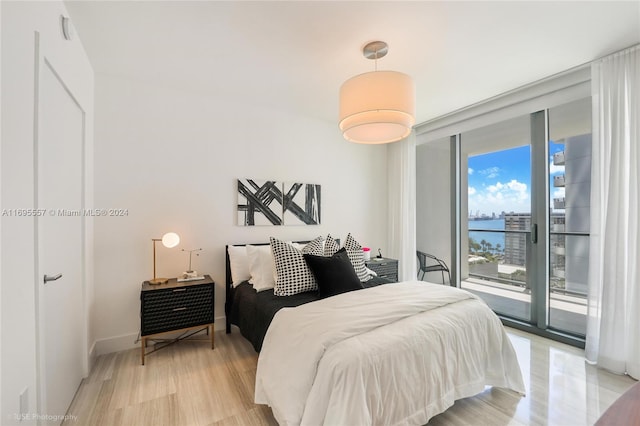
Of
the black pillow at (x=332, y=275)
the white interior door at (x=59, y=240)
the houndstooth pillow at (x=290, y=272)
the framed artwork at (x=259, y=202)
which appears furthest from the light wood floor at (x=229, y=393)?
the framed artwork at (x=259, y=202)

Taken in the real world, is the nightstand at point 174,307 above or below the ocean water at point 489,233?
below

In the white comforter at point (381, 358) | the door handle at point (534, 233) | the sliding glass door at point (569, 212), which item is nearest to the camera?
the white comforter at point (381, 358)

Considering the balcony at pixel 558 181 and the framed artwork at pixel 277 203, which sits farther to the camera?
the framed artwork at pixel 277 203

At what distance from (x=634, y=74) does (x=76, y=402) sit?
490cm

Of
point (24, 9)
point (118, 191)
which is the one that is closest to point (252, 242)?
point (118, 191)

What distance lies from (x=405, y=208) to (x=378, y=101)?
2.56 metres

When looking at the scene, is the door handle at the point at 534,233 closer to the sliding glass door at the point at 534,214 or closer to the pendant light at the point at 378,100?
the sliding glass door at the point at 534,214

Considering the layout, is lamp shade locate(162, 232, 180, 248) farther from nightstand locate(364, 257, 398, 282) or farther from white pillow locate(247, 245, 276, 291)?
nightstand locate(364, 257, 398, 282)

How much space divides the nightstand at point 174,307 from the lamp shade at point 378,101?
2047 millimetres

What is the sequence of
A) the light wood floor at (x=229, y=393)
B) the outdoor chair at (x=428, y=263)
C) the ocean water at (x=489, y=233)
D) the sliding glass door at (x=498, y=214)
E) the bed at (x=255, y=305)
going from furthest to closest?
the outdoor chair at (x=428, y=263) < the ocean water at (x=489, y=233) < the sliding glass door at (x=498, y=214) < the bed at (x=255, y=305) < the light wood floor at (x=229, y=393)

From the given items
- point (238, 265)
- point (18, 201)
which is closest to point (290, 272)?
point (238, 265)

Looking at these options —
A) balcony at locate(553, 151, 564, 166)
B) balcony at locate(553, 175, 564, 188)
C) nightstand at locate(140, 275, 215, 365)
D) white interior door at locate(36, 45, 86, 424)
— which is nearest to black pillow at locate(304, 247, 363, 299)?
nightstand at locate(140, 275, 215, 365)

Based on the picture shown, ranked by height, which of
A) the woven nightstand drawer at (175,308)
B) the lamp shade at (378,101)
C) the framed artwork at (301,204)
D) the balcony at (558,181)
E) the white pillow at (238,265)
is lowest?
the woven nightstand drawer at (175,308)

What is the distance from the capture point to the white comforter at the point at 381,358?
1.32 metres
